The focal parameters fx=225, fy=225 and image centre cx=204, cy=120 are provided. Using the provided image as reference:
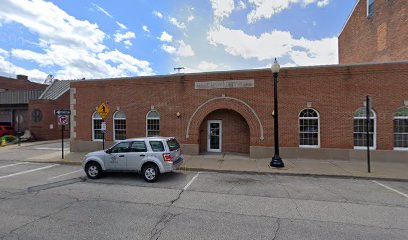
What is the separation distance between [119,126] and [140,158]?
762cm

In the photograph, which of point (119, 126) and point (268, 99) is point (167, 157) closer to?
point (268, 99)

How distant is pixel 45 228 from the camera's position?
15.1 ft

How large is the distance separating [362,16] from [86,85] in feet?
76.3

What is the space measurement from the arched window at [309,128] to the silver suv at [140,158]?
7391 millimetres

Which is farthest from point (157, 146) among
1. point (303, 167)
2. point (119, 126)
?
point (119, 126)

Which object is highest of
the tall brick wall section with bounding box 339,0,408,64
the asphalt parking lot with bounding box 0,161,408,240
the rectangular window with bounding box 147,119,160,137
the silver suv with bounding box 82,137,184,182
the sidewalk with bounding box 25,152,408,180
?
the tall brick wall section with bounding box 339,0,408,64

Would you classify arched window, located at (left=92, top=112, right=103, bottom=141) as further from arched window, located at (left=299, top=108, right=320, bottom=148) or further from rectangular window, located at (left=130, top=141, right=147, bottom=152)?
arched window, located at (left=299, top=108, right=320, bottom=148)

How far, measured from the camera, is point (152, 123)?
48.1ft

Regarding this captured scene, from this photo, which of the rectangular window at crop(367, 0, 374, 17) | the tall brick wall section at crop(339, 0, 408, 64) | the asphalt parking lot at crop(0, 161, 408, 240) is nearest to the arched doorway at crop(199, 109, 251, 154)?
the asphalt parking lot at crop(0, 161, 408, 240)

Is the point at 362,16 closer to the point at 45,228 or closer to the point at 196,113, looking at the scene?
the point at 196,113

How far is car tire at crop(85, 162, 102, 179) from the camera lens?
8.85 m

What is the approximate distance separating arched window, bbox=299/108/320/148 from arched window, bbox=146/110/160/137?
864 cm

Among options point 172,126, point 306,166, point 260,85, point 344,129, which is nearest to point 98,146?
point 172,126

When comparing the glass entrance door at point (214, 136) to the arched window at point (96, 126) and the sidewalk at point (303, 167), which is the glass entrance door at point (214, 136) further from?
the arched window at point (96, 126)
